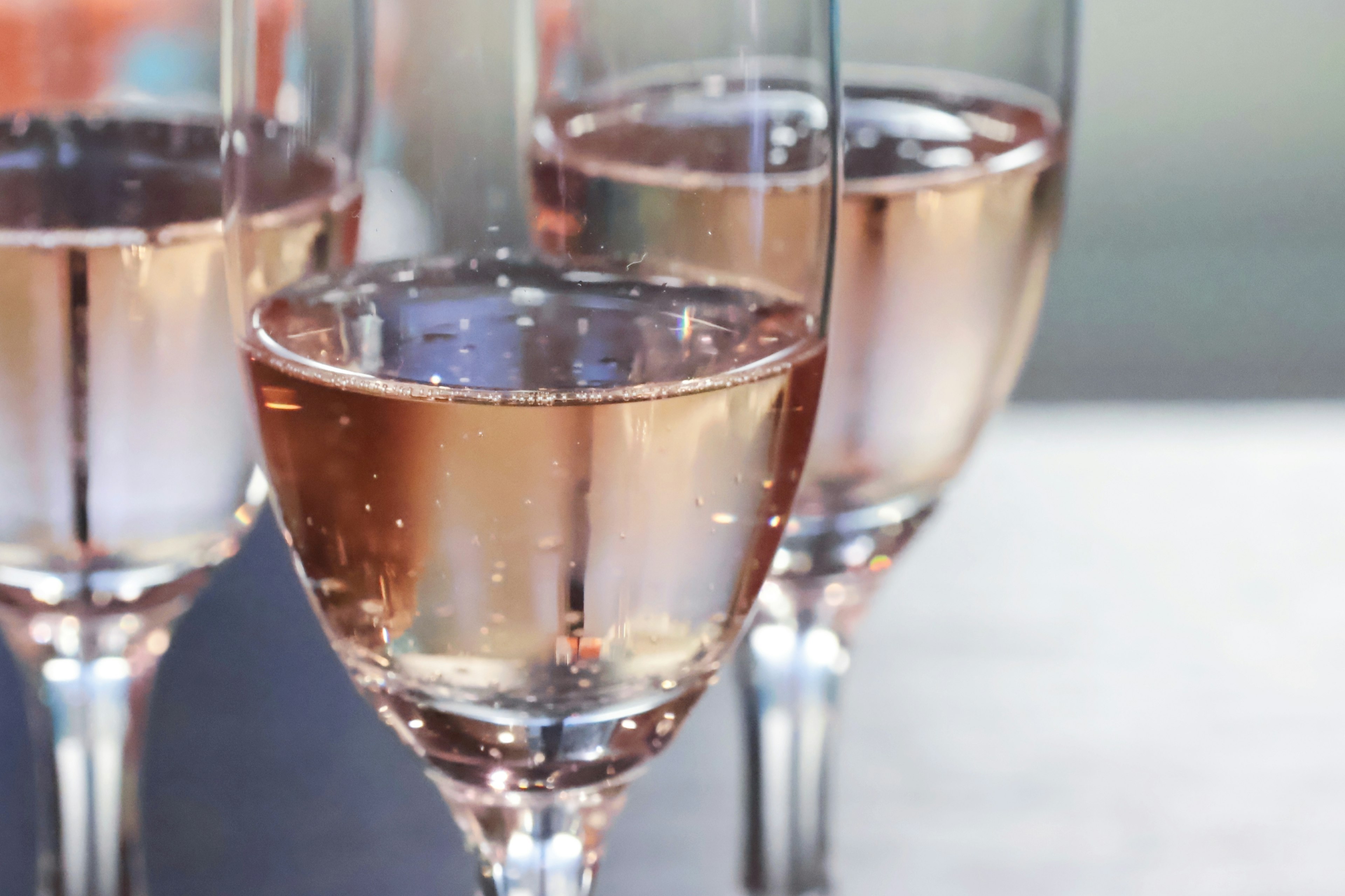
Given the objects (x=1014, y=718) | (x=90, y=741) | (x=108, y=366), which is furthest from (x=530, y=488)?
(x=1014, y=718)

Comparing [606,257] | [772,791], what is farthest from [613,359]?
[772,791]

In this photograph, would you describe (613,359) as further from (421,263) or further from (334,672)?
(334,672)

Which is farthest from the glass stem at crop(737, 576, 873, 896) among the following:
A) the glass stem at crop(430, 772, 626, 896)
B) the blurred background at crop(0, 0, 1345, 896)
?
the glass stem at crop(430, 772, 626, 896)

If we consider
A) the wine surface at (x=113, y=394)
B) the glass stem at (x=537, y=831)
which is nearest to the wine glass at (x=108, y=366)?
the wine surface at (x=113, y=394)

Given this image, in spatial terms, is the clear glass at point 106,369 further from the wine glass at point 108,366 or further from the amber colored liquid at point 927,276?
the amber colored liquid at point 927,276

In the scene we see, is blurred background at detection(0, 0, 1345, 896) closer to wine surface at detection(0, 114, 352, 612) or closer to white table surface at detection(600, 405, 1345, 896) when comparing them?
white table surface at detection(600, 405, 1345, 896)

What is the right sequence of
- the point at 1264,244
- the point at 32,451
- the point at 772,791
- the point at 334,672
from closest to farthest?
the point at 32,451, the point at 772,791, the point at 334,672, the point at 1264,244
